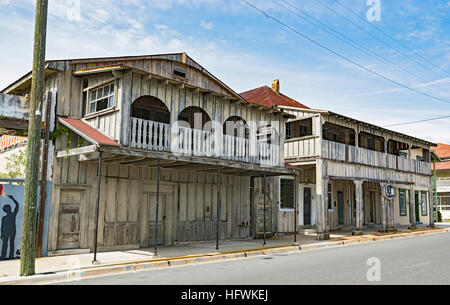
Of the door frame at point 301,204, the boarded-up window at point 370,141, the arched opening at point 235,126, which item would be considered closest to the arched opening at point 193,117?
the arched opening at point 235,126

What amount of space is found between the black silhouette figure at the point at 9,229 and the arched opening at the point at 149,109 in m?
5.26

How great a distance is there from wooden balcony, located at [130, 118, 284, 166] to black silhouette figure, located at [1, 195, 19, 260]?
3.82 meters

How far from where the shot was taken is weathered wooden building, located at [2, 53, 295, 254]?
12.2 meters

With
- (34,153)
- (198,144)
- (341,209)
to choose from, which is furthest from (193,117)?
(341,209)

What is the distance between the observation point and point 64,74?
43.5 feet

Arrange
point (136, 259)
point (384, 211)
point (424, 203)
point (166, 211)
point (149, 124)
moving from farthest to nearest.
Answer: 1. point (424, 203)
2. point (384, 211)
3. point (166, 211)
4. point (149, 124)
5. point (136, 259)

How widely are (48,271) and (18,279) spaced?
988mm

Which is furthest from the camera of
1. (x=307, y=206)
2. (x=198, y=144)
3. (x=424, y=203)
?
(x=424, y=203)

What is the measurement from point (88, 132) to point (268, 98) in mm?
14260

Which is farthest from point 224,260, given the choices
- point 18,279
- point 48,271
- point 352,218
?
point 352,218

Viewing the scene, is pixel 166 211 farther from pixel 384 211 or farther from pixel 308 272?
pixel 384 211

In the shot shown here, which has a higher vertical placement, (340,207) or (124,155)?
(124,155)

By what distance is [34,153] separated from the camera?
880 cm

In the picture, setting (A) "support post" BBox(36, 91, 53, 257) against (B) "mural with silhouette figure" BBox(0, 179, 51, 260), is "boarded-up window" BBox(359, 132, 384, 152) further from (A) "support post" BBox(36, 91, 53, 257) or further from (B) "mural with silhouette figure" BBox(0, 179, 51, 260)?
(B) "mural with silhouette figure" BBox(0, 179, 51, 260)
